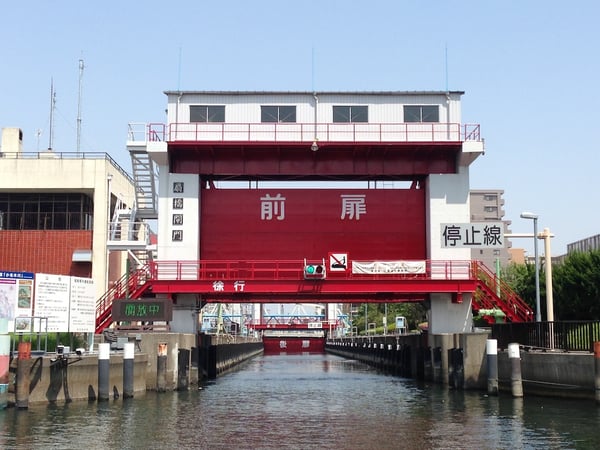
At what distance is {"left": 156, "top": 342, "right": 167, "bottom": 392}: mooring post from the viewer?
132 ft

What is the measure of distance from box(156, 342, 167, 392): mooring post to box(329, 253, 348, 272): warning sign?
1060 centimetres

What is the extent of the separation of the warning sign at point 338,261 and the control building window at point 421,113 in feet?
29.0

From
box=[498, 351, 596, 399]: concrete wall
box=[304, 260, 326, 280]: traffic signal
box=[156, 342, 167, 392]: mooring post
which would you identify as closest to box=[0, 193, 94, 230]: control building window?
box=[304, 260, 326, 280]: traffic signal

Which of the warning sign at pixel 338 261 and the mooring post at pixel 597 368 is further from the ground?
the warning sign at pixel 338 261

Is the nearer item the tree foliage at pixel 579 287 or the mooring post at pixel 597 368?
the mooring post at pixel 597 368

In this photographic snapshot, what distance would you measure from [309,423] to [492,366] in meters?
12.2

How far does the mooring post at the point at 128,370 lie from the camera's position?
36188mm

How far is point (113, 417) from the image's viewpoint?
2988 centimetres

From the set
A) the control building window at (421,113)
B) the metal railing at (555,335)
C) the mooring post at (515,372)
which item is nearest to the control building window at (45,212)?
the control building window at (421,113)

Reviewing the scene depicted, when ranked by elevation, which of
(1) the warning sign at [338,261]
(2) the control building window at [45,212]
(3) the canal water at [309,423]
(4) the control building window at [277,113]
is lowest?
(3) the canal water at [309,423]

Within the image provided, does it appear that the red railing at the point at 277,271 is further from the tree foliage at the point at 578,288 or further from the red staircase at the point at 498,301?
the tree foliage at the point at 578,288

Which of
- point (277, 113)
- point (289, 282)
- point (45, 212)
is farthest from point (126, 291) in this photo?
point (45, 212)

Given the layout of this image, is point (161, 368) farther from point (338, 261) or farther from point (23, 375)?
point (338, 261)

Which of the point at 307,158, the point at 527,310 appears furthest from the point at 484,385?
the point at 307,158
